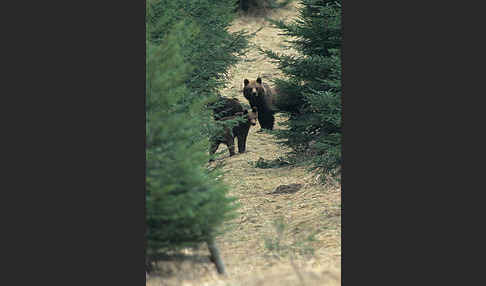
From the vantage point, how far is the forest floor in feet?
23.5

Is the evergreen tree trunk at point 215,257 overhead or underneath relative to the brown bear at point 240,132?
underneath

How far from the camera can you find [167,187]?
6.41 metres

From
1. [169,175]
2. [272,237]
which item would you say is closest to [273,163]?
[272,237]

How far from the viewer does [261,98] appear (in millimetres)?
18969

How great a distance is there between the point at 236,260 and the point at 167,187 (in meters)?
2.53

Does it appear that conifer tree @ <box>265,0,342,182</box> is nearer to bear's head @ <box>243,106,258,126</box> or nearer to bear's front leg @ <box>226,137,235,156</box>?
bear's head @ <box>243,106,258,126</box>

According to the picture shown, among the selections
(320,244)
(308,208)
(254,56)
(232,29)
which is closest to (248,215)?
(308,208)

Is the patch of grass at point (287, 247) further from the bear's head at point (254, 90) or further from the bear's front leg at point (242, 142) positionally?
the bear's head at point (254, 90)

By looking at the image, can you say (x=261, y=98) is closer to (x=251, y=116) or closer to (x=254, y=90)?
(x=254, y=90)

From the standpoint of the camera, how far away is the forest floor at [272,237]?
718 centimetres

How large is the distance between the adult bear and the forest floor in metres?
1.01

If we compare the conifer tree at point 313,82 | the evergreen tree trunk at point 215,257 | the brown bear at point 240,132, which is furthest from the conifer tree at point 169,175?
the brown bear at point 240,132

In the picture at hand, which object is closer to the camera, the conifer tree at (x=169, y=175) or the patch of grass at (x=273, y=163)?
the conifer tree at (x=169, y=175)

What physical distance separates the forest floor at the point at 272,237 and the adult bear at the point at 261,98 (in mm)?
1005
